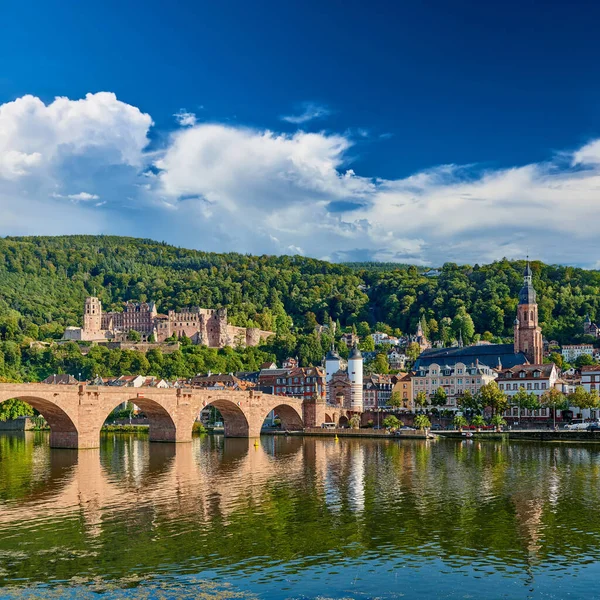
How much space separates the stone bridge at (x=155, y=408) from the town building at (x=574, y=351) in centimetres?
6522

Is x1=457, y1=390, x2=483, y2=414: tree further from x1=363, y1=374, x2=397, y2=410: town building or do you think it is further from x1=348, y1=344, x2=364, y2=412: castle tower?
x1=363, y1=374, x2=397, y2=410: town building

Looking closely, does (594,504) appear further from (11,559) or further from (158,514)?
(11,559)

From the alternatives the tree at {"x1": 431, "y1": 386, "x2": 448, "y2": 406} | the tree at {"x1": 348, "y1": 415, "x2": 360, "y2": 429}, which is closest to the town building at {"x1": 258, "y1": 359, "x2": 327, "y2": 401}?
the tree at {"x1": 348, "y1": 415, "x2": 360, "y2": 429}

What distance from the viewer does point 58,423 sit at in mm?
63625

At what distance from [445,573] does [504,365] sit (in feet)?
306

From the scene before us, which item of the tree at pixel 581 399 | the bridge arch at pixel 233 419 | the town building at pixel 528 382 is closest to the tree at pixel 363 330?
the town building at pixel 528 382

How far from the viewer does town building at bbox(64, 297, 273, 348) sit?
172000mm

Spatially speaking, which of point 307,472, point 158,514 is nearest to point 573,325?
point 307,472

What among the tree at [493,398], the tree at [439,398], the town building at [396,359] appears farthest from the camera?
the town building at [396,359]

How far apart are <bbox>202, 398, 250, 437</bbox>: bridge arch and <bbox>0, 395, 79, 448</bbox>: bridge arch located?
59.3 feet

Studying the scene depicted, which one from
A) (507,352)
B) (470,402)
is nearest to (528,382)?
(470,402)

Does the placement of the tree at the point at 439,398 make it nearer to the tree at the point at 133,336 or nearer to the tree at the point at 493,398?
the tree at the point at 493,398

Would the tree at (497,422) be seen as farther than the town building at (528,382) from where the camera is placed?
No

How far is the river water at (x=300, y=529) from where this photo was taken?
23.3m
